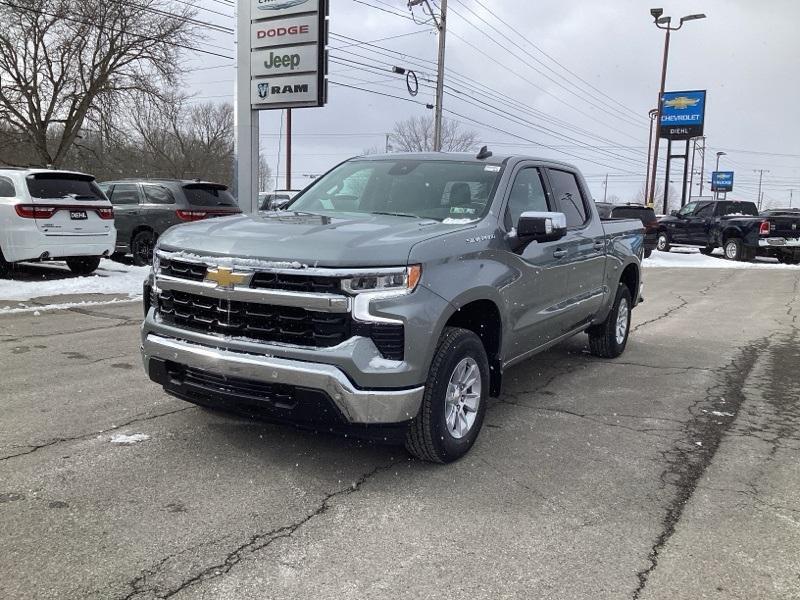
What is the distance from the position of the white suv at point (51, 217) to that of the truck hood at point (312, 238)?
7.56 meters

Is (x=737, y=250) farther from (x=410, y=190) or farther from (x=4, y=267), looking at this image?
(x=4, y=267)

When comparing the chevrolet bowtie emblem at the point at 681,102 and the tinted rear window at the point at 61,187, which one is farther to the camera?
the chevrolet bowtie emblem at the point at 681,102

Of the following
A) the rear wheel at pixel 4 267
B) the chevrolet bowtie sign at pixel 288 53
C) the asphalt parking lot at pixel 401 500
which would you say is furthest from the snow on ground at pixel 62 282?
the asphalt parking lot at pixel 401 500

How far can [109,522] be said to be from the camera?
10.1ft

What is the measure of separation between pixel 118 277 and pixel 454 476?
32.0 ft

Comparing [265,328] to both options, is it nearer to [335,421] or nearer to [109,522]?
[335,421]

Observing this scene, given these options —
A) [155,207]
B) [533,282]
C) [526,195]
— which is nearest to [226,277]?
[533,282]

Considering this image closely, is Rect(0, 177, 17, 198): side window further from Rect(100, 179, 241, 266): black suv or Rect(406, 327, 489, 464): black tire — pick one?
Rect(406, 327, 489, 464): black tire

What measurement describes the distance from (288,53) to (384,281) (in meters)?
10.8

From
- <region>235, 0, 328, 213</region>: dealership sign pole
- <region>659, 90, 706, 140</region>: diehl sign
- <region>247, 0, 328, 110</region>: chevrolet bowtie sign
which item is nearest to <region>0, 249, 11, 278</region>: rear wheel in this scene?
<region>235, 0, 328, 213</region>: dealership sign pole

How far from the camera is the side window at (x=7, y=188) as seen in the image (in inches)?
403

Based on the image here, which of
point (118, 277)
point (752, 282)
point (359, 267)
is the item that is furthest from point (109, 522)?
point (752, 282)

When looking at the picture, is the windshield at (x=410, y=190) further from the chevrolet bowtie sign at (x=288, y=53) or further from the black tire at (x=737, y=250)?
the black tire at (x=737, y=250)

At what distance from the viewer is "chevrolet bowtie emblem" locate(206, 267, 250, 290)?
11.4ft
